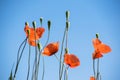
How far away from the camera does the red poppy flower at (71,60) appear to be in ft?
5.47

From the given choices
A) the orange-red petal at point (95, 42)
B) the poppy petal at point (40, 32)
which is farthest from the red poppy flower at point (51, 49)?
the orange-red petal at point (95, 42)

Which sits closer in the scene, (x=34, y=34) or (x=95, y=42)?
(x=34, y=34)

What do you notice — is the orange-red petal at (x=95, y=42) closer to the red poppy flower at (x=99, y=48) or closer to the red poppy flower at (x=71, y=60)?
the red poppy flower at (x=99, y=48)

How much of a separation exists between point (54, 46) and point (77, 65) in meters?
0.23

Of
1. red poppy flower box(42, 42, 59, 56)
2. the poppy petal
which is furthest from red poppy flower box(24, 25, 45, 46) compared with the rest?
red poppy flower box(42, 42, 59, 56)

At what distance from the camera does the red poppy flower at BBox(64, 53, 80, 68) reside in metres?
1.67

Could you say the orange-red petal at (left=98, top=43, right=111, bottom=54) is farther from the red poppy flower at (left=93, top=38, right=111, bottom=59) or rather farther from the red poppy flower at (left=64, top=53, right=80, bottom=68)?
the red poppy flower at (left=64, top=53, right=80, bottom=68)

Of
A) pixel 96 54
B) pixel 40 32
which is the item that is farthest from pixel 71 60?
pixel 40 32

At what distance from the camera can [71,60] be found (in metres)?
1.76

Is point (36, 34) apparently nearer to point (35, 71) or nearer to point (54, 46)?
point (54, 46)

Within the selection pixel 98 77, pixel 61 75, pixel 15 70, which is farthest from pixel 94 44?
pixel 15 70

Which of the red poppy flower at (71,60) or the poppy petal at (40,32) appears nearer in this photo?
the red poppy flower at (71,60)

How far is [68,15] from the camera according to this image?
1.84m

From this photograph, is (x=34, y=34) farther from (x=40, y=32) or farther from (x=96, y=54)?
(x=96, y=54)
